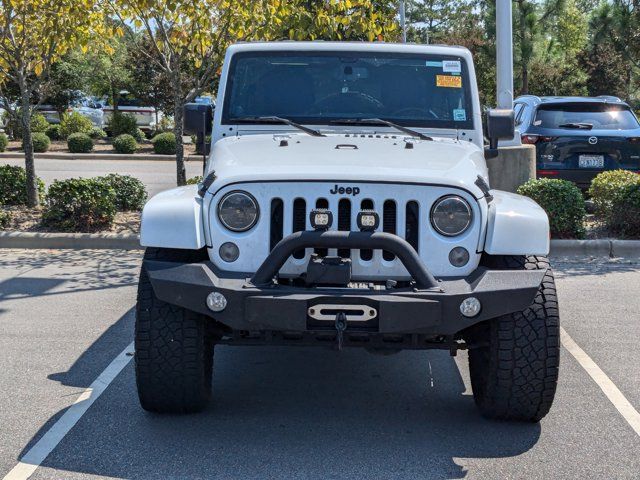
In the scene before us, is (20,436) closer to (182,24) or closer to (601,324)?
(601,324)

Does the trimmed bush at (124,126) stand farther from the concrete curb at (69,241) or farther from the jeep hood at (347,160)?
the jeep hood at (347,160)

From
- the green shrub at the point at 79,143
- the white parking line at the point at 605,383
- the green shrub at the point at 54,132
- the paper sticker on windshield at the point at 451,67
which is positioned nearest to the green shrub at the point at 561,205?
the white parking line at the point at 605,383

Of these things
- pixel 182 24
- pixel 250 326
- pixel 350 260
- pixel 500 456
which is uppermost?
pixel 182 24

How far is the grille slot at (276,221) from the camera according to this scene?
14.9 feet

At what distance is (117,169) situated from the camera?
21453 mm

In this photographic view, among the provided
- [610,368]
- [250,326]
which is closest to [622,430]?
[610,368]

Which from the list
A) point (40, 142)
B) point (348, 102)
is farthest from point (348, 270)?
point (40, 142)

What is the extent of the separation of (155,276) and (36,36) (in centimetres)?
849

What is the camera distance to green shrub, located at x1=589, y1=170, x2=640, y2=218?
10359 millimetres

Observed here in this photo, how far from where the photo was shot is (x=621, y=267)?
948 cm

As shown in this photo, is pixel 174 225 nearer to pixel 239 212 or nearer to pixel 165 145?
pixel 239 212

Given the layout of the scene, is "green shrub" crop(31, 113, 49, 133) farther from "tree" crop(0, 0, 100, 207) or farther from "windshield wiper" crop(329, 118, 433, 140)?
"windshield wiper" crop(329, 118, 433, 140)

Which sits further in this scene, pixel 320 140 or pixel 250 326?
pixel 320 140

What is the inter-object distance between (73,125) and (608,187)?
73.2 feet
